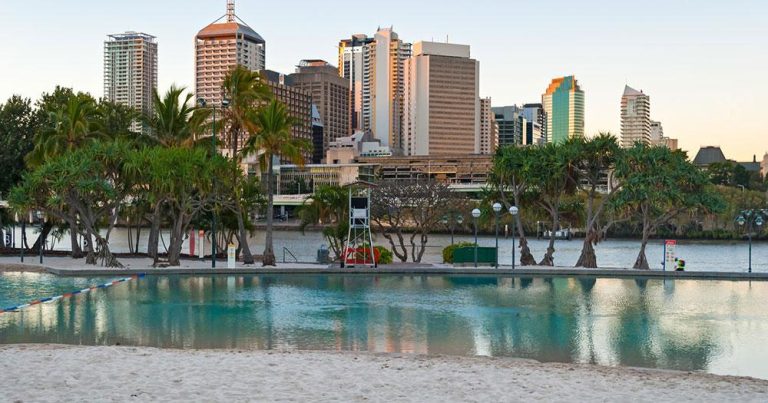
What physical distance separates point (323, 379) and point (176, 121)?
34159 mm

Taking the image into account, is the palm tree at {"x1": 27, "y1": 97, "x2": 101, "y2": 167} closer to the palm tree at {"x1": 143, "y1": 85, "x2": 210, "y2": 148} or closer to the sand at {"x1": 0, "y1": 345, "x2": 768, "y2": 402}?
the palm tree at {"x1": 143, "y1": 85, "x2": 210, "y2": 148}

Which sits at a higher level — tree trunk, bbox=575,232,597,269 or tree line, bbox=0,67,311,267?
tree line, bbox=0,67,311,267

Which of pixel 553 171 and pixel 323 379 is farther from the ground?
pixel 553 171

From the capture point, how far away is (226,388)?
42.9 feet

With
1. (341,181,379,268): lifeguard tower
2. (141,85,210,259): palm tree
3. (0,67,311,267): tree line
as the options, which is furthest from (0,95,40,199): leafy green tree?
(341,181,379,268): lifeguard tower

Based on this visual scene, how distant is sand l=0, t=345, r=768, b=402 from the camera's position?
12672 millimetres

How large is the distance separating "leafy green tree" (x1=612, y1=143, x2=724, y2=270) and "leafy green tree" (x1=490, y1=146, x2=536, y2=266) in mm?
4876

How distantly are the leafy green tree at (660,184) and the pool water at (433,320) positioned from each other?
8.02m

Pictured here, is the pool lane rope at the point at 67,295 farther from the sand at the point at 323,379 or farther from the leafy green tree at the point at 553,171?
the leafy green tree at the point at 553,171

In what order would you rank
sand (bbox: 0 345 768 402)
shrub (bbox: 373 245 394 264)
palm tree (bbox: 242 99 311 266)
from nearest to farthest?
sand (bbox: 0 345 768 402) → palm tree (bbox: 242 99 311 266) → shrub (bbox: 373 245 394 264)

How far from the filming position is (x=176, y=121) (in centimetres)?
4547

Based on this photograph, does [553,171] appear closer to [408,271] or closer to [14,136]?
[408,271]

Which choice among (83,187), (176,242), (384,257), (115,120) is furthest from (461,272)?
(115,120)

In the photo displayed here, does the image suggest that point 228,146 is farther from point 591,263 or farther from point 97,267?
point 591,263
